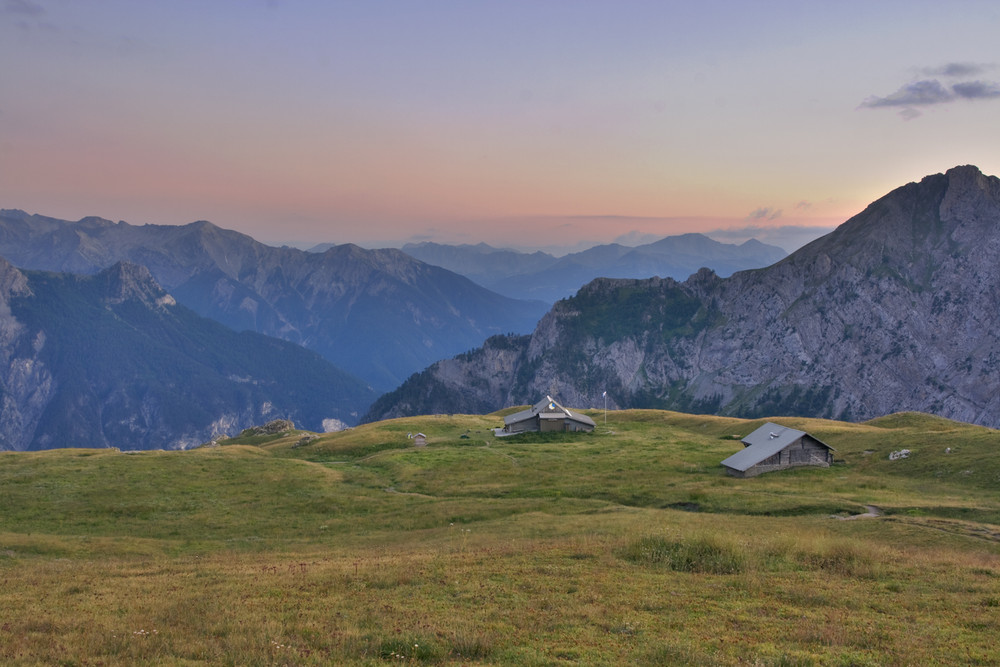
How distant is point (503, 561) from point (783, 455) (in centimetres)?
4809

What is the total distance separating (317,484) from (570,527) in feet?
102

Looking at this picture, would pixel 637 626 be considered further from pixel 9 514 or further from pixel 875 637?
pixel 9 514

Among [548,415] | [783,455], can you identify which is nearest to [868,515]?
[783,455]

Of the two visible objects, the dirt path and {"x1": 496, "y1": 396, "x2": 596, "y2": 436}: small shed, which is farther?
{"x1": 496, "y1": 396, "x2": 596, "y2": 436}: small shed

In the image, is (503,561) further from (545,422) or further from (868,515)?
(545,422)

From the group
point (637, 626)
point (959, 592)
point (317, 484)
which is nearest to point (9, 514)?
point (317, 484)

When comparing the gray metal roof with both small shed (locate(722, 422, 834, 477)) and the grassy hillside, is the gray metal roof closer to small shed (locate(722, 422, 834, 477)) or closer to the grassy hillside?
the grassy hillside

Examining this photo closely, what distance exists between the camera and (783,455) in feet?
213

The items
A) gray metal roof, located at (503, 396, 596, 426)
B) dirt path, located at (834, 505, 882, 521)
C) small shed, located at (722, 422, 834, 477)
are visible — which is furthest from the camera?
gray metal roof, located at (503, 396, 596, 426)

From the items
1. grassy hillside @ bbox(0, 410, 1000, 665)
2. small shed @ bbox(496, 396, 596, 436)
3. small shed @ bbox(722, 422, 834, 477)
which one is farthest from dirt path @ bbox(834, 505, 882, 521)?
small shed @ bbox(496, 396, 596, 436)

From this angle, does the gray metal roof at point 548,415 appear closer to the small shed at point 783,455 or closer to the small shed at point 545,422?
the small shed at point 545,422

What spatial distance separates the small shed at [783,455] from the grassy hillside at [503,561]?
2186 millimetres

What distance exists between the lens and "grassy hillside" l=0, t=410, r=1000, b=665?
17375 mm

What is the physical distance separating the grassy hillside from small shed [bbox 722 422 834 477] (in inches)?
86.1
